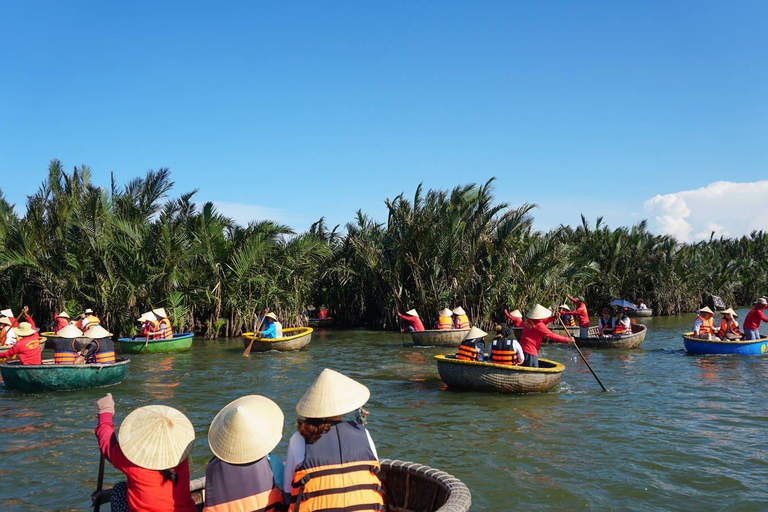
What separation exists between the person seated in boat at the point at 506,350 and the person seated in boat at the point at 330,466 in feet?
25.8

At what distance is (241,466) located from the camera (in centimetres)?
431

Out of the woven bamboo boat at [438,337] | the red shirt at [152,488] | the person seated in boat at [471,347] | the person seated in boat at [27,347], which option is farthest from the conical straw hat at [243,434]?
the woven bamboo boat at [438,337]

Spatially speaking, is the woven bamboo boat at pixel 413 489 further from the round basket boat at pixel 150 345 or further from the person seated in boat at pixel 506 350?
the round basket boat at pixel 150 345

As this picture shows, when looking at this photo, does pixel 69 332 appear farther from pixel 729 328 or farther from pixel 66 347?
pixel 729 328

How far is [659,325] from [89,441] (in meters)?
27.5

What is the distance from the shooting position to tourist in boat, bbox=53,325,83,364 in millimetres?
12867

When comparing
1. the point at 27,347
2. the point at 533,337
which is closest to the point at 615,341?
the point at 533,337

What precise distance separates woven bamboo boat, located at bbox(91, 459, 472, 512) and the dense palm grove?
17173 mm

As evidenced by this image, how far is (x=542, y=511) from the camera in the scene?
264 inches

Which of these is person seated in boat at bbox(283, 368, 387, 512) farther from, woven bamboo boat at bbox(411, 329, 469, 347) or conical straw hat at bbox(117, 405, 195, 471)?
woven bamboo boat at bbox(411, 329, 469, 347)

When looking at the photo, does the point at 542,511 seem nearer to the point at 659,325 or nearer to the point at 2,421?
the point at 2,421

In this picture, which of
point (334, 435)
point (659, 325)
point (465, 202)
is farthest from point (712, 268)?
point (334, 435)

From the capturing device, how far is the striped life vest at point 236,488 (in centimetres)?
427

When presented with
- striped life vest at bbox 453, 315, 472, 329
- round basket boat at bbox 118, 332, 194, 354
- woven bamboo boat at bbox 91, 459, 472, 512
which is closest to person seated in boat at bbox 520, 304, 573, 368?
woven bamboo boat at bbox 91, 459, 472, 512
